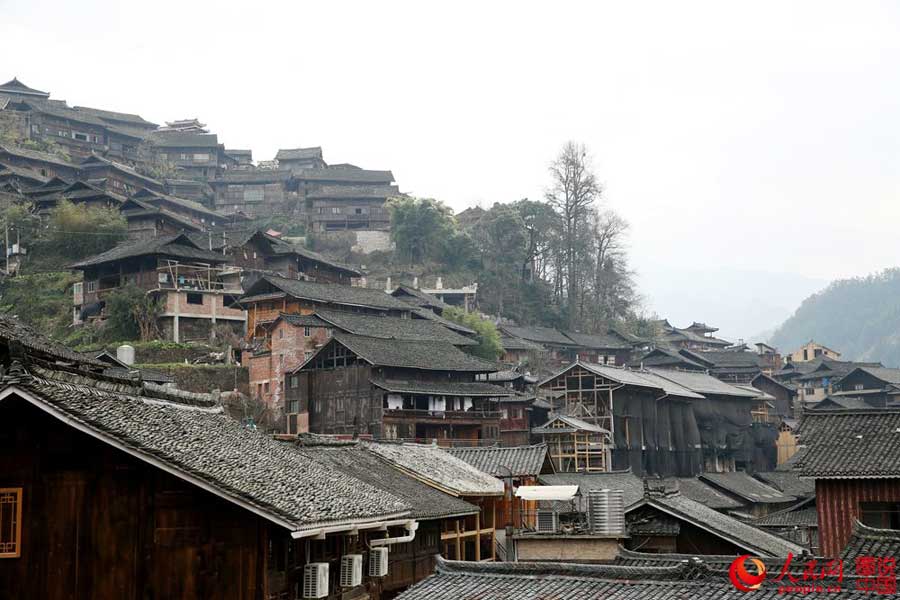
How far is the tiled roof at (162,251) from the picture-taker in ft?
208

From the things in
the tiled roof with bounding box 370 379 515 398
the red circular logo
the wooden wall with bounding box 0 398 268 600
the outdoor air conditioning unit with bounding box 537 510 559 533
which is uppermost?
the tiled roof with bounding box 370 379 515 398

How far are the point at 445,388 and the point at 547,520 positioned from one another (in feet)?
72.7

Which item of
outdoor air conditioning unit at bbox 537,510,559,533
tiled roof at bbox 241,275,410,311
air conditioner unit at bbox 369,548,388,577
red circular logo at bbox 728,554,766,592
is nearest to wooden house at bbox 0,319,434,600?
air conditioner unit at bbox 369,548,388,577

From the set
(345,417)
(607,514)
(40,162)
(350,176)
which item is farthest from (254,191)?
(607,514)

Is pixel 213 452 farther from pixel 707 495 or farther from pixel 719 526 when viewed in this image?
pixel 707 495

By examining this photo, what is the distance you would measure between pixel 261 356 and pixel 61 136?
48919mm

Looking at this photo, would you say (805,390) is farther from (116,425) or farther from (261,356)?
(116,425)

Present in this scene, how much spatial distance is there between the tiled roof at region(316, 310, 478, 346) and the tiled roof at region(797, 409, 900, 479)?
115 ft

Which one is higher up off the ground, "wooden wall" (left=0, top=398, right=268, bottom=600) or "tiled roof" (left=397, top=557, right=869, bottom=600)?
"wooden wall" (left=0, top=398, right=268, bottom=600)

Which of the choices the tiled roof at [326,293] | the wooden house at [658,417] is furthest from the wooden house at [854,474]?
the tiled roof at [326,293]

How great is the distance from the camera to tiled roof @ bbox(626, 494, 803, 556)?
88.8ft

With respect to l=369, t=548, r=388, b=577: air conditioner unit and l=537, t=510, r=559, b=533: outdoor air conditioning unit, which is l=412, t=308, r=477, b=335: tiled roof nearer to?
l=537, t=510, r=559, b=533: outdoor air conditioning unit

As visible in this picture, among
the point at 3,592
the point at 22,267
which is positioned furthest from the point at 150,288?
the point at 3,592

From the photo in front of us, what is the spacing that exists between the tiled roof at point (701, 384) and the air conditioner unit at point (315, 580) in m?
61.5
